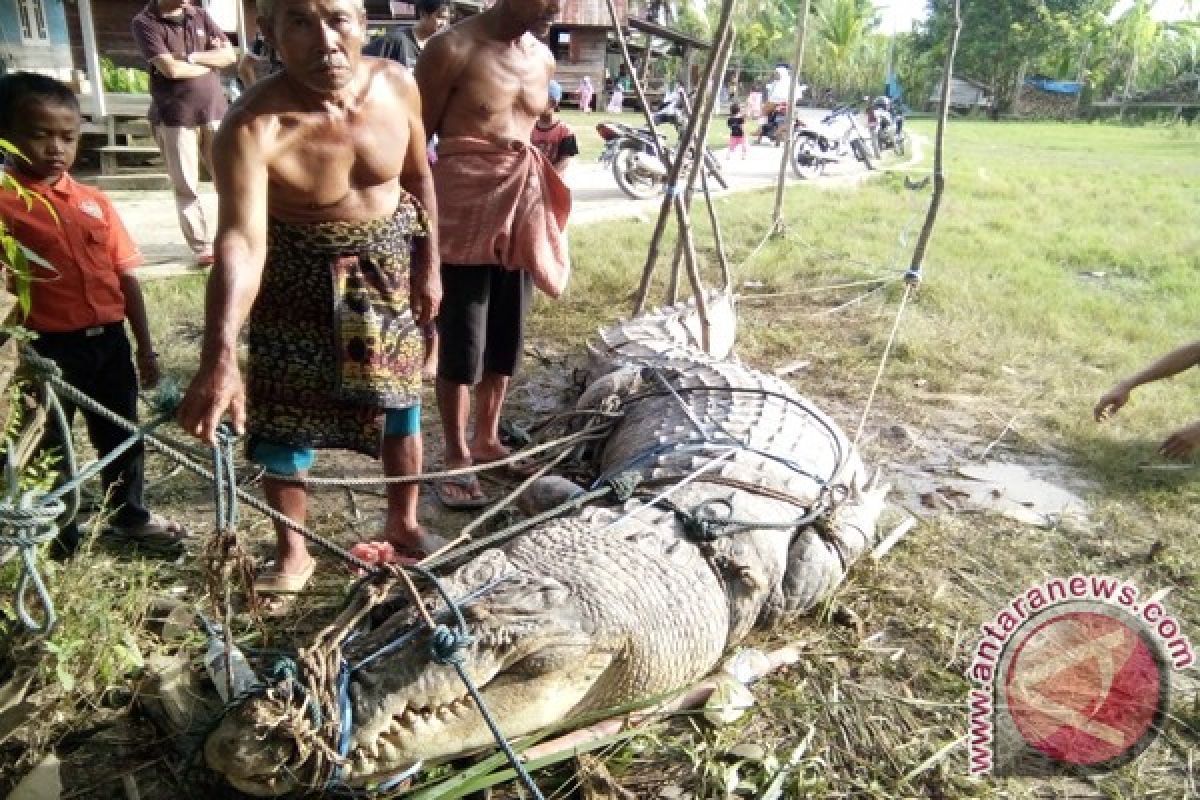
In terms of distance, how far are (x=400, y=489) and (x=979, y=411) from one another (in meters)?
2.84

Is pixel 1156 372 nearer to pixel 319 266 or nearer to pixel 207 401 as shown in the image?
pixel 319 266

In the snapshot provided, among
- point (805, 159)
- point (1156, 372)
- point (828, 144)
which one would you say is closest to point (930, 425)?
point (1156, 372)

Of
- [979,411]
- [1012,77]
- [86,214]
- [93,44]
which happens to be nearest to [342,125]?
[86,214]

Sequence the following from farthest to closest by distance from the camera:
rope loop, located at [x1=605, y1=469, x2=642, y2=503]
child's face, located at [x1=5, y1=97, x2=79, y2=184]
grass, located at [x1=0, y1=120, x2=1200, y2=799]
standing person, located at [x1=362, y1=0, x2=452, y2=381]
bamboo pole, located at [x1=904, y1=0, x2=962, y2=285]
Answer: standing person, located at [x1=362, y1=0, x2=452, y2=381] < bamboo pole, located at [x1=904, y1=0, x2=962, y2=285] < rope loop, located at [x1=605, y1=469, x2=642, y2=503] < child's face, located at [x1=5, y1=97, x2=79, y2=184] < grass, located at [x1=0, y1=120, x2=1200, y2=799]

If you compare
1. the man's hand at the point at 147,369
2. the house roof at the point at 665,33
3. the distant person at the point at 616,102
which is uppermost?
the house roof at the point at 665,33

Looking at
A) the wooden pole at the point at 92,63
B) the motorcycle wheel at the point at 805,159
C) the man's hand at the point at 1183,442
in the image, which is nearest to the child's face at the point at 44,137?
the man's hand at the point at 1183,442

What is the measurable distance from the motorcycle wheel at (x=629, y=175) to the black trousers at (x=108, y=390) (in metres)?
6.86

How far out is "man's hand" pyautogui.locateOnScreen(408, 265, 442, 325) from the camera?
2.53 m

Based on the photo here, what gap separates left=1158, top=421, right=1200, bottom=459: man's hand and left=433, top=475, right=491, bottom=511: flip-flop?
2663mm

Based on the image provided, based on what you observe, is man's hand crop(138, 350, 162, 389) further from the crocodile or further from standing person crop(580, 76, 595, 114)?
standing person crop(580, 76, 595, 114)

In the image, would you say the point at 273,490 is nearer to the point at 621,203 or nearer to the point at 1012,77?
the point at 621,203

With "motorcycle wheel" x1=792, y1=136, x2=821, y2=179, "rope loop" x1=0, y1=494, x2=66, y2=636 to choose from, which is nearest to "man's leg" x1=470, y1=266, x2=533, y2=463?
"rope loop" x1=0, y1=494, x2=66, y2=636

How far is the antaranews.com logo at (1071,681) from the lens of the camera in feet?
6.98

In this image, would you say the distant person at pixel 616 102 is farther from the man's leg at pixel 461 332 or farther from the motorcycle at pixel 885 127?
the man's leg at pixel 461 332
